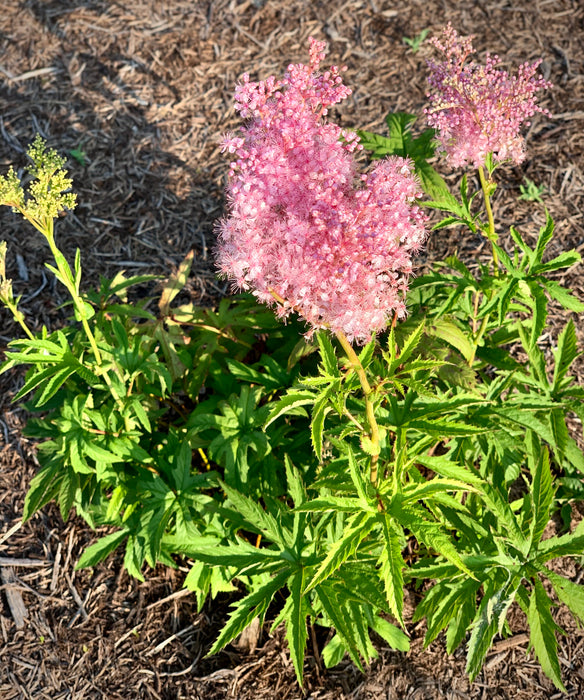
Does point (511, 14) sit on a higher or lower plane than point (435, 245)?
higher

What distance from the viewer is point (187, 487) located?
107 inches

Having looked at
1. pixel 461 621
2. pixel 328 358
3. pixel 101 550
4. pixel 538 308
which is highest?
pixel 328 358

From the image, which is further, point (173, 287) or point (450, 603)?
point (173, 287)

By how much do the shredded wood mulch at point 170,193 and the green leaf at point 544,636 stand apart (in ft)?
2.16

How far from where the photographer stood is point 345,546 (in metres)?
2.07

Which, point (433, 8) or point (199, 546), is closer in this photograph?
point (199, 546)

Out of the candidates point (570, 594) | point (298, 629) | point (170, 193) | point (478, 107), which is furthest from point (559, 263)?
point (170, 193)

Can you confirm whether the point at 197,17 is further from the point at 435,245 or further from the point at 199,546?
the point at 199,546

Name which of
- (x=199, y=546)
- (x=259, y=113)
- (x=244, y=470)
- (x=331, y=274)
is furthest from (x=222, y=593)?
(x=259, y=113)

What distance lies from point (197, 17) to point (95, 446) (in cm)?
381

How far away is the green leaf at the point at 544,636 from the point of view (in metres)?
2.31

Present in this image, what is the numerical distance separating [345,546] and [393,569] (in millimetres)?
155

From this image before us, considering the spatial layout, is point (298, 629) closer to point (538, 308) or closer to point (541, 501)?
point (541, 501)

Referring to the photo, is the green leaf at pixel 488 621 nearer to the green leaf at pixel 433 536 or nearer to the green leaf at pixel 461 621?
the green leaf at pixel 461 621
